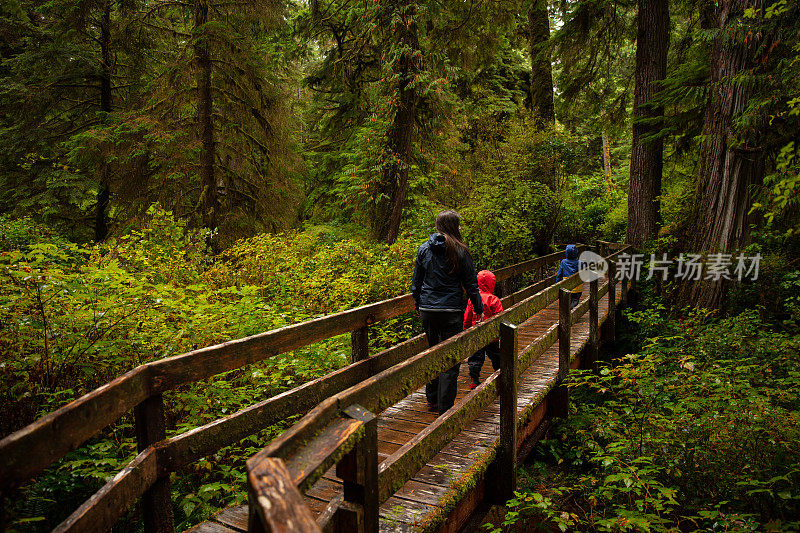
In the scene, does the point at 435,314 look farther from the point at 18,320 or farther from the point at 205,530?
the point at 18,320

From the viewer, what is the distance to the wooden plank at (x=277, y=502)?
1156 mm

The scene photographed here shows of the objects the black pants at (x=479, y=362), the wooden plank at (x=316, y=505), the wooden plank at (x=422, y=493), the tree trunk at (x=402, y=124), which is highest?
the tree trunk at (x=402, y=124)

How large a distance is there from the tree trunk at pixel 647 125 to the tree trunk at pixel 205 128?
11970 mm

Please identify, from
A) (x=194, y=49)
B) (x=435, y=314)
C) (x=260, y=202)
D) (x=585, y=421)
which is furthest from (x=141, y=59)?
(x=585, y=421)

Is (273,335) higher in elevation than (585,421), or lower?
higher

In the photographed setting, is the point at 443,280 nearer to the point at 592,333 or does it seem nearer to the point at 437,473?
the point at 437,473

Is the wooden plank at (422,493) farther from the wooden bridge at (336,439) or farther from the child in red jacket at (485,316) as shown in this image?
the child in red jacket at (485,316)

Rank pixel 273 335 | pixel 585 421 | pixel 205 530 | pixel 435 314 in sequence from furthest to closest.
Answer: pixel 585 421 < pixel 435 314 < pixel 273 335 < pixel 205 530

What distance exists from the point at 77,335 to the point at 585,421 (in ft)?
19.2

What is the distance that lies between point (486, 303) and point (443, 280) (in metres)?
1.19

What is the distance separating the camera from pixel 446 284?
4.63 m

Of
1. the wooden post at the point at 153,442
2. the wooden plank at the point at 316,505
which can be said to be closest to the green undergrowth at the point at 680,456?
the wooden plank at the point at 316,505

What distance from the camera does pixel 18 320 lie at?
3.70 meters

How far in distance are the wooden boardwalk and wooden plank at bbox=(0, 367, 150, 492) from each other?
122 centimetres
